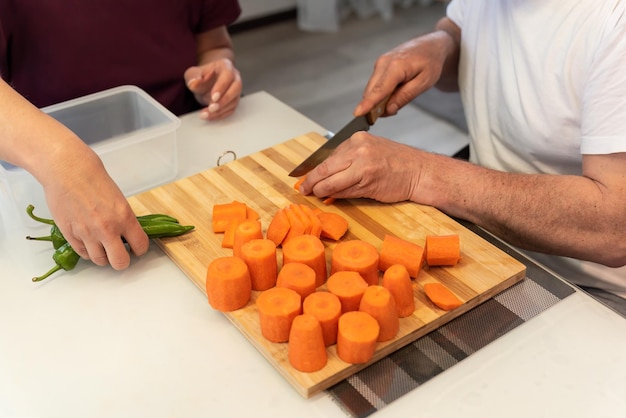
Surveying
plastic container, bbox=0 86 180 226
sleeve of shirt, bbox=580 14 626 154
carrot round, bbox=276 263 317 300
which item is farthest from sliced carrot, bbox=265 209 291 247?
sleeve of shirt, bbox=580 14 626 154

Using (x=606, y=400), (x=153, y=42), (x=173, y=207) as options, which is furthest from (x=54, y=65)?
(x=606, y=400)

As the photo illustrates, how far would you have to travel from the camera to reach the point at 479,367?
3.44ft

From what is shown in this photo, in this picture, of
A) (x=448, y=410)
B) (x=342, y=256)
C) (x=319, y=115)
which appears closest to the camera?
(x=448, y=410)

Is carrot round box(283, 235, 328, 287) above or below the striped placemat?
above

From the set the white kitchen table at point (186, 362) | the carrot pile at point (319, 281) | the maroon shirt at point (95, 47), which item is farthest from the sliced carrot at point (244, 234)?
the maroon shirt at point (95, 47)

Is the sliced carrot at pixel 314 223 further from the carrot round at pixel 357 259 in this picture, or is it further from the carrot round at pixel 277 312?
the carrot round at pixel 277 312

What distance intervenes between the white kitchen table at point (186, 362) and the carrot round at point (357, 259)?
0.21 meters

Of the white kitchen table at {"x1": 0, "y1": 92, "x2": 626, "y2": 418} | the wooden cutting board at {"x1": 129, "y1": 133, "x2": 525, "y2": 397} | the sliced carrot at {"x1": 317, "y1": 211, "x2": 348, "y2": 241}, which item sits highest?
the sliced carrot at {"x1": 317, "y1": 211, "x2": 348, "y2": 241}

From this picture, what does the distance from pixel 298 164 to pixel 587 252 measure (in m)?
0.66

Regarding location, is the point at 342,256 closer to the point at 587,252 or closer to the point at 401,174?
the point at 401,174

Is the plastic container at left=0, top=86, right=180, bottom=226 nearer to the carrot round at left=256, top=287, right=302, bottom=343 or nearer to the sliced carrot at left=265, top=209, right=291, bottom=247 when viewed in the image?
the sliced carrot at left=265, top=209, right=291, bottom=247

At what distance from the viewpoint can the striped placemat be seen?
1003 mm

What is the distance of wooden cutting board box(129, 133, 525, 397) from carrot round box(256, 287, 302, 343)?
0.06 ft

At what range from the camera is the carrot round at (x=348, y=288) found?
1059 mm
